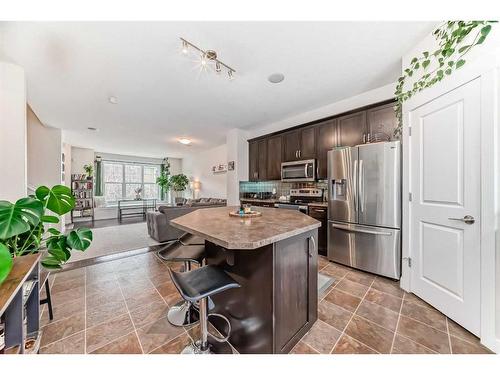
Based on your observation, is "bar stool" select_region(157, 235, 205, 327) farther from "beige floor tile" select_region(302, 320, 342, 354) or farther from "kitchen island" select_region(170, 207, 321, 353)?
"beige floor tile" select_region(302, 320, 342, 354)

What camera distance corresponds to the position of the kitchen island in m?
1.19

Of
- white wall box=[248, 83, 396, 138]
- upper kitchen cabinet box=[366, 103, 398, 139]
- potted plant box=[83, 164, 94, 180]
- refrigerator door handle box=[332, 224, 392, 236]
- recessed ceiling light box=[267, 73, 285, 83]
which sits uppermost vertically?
recessed ceiling light box=[267, 73, 285, 83]

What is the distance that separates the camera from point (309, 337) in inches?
58.5

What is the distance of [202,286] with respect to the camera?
113cm

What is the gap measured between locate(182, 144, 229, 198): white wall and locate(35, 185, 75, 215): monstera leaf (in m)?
4.98

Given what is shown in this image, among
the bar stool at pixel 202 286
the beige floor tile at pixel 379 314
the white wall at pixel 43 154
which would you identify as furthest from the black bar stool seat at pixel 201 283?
the white wall at pixel 43 154

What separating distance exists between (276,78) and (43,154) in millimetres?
5594

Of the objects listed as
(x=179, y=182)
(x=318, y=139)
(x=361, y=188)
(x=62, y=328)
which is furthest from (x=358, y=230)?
(x=179, y=182)

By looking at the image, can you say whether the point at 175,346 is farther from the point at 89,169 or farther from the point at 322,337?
the point at 89,169

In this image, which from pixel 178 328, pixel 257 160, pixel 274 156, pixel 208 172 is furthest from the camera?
pixel 208 172

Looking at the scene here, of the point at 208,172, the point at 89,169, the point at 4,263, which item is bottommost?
the point at 4,263

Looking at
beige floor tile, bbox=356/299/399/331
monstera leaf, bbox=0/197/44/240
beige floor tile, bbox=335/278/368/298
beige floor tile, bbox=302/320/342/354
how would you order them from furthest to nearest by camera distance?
beige floor tile, bbox=335/278/368/298 < beige floor tile, bbox=356/299/399/331 < beige floor tile, bbox=302/320/342/354 < monstera leaf, bbox=0/197/44/240

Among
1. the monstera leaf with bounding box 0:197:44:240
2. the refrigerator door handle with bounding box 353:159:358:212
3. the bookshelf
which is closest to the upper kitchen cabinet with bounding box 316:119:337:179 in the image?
the refrigerator door handle with bounding box 353:159:358:212

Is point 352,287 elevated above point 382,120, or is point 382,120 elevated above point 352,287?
point 382,120
